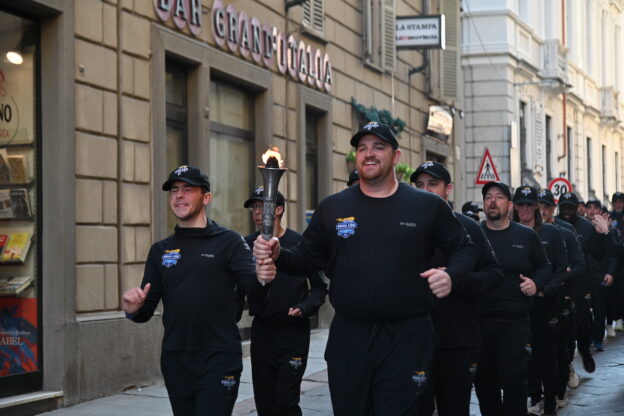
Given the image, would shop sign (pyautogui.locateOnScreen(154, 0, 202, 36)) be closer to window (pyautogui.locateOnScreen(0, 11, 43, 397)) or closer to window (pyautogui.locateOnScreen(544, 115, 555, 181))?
window (pyautogui.locateOnScreen(0, 11, 43, 397))

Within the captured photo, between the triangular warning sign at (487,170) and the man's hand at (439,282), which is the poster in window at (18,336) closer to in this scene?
the man's hand at (439,282)

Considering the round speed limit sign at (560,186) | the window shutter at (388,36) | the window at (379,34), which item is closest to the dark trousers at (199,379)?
the window at (379,34)

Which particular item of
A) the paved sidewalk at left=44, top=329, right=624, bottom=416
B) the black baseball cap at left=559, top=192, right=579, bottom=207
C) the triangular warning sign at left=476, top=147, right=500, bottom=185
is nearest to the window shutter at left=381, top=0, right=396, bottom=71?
the triangular warning sign at left=476, top=147, right=500, bottom=185

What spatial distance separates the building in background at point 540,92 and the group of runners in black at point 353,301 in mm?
19192

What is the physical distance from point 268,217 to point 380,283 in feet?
3.26

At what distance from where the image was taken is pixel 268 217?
4.86m

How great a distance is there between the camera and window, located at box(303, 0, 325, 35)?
16.7 m

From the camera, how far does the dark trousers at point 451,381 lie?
7.10m

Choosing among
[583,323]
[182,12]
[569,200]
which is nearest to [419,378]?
[583,323]

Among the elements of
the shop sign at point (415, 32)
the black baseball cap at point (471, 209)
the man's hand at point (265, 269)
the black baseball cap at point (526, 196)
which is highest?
the shop sign at point (415, 32)

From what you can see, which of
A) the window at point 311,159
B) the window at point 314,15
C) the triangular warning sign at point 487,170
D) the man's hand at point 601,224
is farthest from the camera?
the triangular warning sign at point 487,170

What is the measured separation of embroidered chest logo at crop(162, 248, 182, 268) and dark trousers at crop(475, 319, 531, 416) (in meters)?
2.97

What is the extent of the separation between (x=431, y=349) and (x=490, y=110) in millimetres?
25950

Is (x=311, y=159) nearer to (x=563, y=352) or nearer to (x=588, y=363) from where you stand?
(x=588, y=363)
